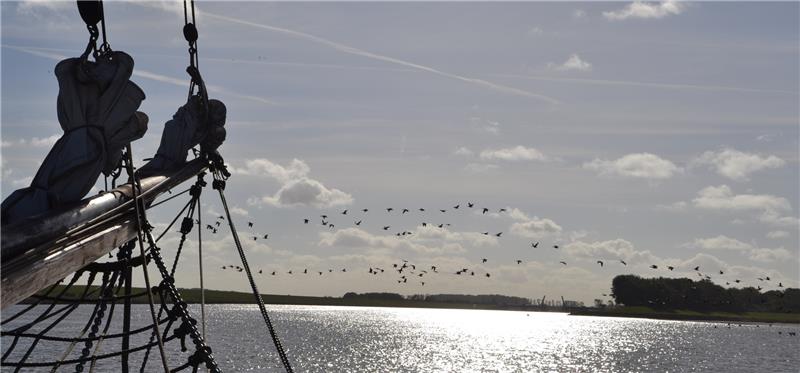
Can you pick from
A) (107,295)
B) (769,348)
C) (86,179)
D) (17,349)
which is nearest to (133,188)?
(86,179)

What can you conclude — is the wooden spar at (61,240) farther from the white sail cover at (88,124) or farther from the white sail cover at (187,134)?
the white sail cover at (187,134)

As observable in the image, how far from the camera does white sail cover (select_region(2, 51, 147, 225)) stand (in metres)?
9.98

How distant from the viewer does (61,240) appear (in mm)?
9344

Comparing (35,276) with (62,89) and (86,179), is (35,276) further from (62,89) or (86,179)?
(62,89)

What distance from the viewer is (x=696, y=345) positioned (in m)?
144

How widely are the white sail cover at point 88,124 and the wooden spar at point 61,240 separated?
29 centimetres

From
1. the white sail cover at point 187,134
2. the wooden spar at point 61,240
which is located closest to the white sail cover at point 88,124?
the wooden spar at point 61,240

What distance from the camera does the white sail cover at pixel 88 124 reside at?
9984 millimetres

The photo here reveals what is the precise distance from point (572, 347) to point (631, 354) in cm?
1898

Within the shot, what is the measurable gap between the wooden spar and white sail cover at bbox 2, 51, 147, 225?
0.29 m

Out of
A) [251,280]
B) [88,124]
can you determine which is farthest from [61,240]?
[251,280]

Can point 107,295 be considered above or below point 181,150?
below

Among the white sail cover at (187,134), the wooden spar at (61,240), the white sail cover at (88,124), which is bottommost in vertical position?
the wooden spar at (61,240)

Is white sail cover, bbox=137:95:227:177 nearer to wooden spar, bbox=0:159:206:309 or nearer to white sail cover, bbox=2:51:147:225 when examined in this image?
wooden spar, bbox=0:159:206:309
